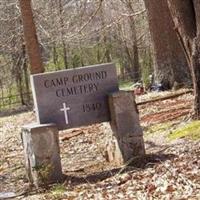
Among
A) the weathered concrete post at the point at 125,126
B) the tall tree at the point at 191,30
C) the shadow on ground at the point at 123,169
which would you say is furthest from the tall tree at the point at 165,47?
the shadow on ground at the point at 123,169

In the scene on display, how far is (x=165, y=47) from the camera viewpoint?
63.7 ft

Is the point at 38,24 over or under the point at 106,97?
over

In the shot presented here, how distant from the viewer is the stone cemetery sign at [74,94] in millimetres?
8086

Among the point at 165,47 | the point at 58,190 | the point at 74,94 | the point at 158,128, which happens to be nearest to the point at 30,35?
the point at 165,47

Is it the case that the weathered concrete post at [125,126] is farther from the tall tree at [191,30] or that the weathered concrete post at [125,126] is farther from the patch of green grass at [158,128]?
the patch of green grass at [158,128]

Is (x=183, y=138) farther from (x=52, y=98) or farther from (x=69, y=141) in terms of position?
(x=69, y=141)

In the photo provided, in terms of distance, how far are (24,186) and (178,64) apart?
11555 mm

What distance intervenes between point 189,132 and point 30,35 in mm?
10232

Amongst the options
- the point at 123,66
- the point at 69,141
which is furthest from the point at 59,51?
the point at 69,141

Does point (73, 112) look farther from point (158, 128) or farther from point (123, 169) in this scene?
point (158, 128)

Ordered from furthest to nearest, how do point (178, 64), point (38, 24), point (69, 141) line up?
1. point (38, 24)
2. point (178, 64)
3. point (69, 141)

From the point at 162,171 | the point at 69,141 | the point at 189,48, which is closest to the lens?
the point at 162,171

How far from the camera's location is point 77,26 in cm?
2616

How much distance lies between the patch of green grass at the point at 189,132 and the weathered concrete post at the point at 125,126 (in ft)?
2.84
